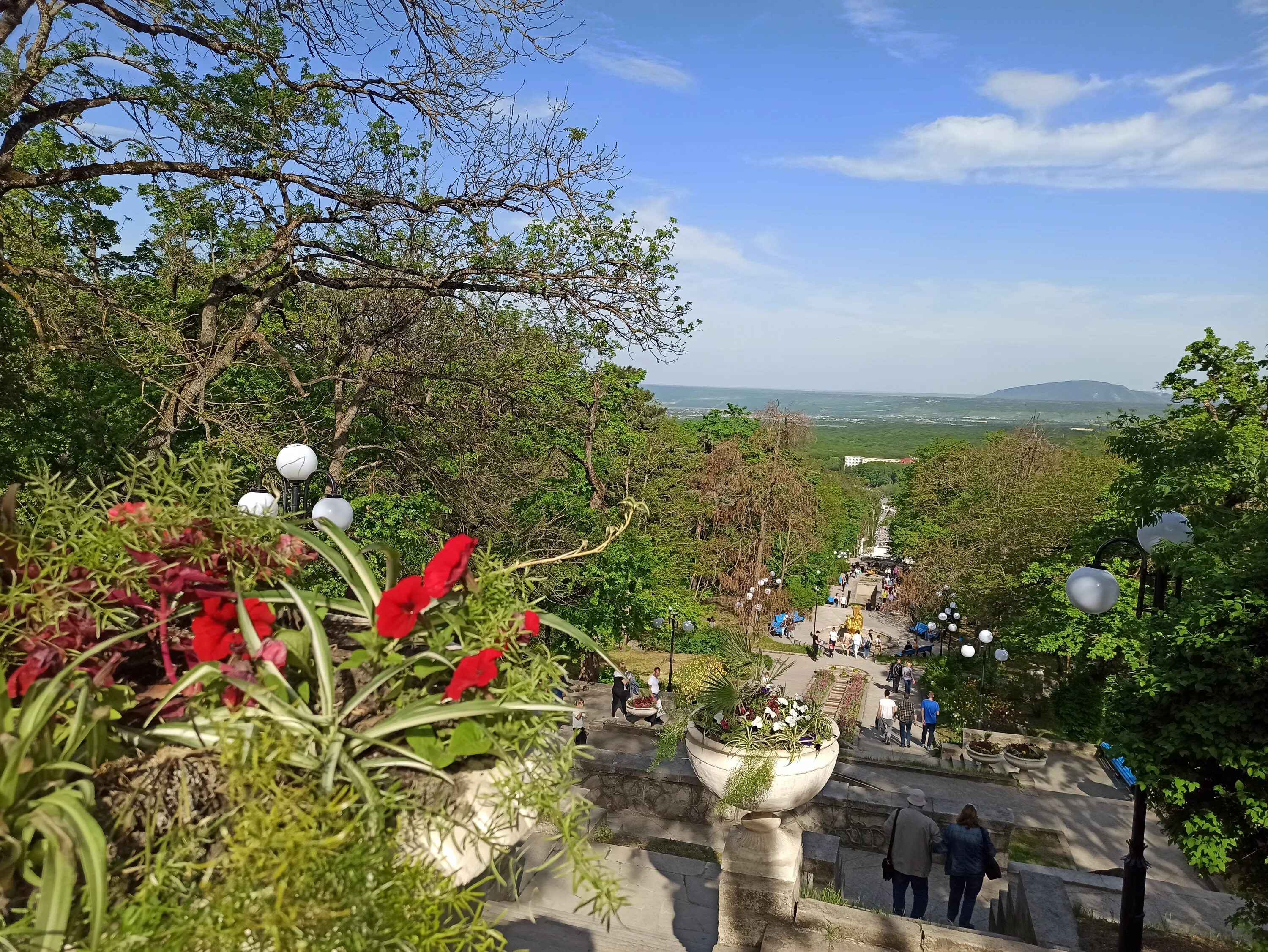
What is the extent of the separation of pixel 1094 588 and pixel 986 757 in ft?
34.3

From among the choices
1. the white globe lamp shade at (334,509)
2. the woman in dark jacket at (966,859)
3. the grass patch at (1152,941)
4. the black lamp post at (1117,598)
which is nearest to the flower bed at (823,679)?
the woman in dark jacket at (966,859)

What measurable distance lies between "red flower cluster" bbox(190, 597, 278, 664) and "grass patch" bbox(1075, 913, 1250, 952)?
6.86 m

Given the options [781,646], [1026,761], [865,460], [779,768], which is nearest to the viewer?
[779,768]

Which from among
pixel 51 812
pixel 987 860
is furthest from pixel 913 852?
pixel 51 812

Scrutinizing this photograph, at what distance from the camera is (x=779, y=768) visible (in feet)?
16.6

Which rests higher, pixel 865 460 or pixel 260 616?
pixel 260 616

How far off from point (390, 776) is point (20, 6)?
19.3ft

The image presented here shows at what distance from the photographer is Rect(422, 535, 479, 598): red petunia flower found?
4.06 feet

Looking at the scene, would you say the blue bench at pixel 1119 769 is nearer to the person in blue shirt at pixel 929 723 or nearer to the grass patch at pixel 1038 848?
the grass patch at pixel 1038 848

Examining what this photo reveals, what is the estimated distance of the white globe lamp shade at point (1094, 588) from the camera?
5.56 m

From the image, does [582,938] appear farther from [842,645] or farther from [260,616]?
[842,645]

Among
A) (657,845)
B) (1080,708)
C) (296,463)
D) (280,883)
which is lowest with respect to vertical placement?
(1080,708)

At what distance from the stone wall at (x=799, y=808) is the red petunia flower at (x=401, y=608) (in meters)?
8.12

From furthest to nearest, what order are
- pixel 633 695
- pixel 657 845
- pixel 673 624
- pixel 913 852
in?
pixel 673 624 → pixel 633 695 → pixel 657 845 → pixel 913 852
